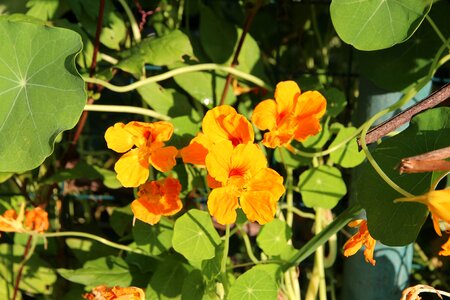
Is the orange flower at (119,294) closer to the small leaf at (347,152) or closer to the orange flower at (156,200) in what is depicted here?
the orange flower at (156,200)

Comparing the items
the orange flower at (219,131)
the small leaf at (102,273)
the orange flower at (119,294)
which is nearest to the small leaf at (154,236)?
the small leaf at (102,273)

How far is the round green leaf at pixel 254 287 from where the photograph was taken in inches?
50.8

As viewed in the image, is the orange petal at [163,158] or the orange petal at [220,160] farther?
the orange petal at [163,158]

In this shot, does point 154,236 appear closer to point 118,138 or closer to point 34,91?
point 118,138

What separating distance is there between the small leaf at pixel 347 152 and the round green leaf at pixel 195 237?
12.1 inches

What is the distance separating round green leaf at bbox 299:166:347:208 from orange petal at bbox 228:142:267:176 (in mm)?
365

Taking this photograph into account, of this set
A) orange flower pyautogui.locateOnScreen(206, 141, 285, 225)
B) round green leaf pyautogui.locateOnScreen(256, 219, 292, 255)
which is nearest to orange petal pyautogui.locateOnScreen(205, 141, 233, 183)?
orange flower pyautogui.locateOnScreen(206, 141, 285, 225)

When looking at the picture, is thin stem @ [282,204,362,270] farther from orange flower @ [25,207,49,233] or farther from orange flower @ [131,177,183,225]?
orange flower @ [25,207,49,233]

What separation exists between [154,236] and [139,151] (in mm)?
269

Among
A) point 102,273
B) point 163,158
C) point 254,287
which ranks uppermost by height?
point 163,158

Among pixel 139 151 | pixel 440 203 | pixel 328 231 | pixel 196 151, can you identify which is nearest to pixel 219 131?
pixel 196 151

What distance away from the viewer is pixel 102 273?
151cm

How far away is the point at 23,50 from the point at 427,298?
1.20 m

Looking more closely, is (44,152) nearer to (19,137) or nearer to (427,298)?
(19,137)
